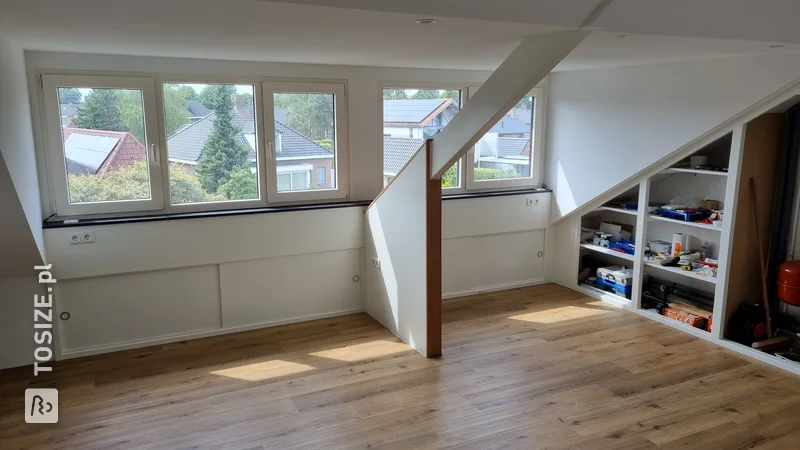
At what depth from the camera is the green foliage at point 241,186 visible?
4.51 m

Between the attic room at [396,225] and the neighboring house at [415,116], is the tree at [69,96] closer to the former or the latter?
the attic room at [396,225]

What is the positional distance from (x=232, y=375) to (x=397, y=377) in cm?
112

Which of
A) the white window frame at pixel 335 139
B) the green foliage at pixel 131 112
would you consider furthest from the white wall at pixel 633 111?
the green foliage at pixel 131 112

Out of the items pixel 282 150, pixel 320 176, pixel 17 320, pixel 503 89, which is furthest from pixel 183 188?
pixel 503 89

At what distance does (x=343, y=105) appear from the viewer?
4766mm

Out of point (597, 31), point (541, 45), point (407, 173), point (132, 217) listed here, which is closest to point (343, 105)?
point (407, 173)

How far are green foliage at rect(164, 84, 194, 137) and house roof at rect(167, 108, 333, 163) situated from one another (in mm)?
47

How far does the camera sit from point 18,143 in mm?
3330

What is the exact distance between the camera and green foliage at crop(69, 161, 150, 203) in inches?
160

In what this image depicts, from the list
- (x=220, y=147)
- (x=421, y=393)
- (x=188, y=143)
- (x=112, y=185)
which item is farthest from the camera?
(x=220, y=147)

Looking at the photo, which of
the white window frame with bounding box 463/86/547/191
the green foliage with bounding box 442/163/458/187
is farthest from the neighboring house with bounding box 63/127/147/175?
the white window frame with bounding box 463/86/547/191

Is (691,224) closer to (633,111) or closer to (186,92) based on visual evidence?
(633,111)

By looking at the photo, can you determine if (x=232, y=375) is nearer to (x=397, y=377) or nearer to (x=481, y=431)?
(x=397, y=377)

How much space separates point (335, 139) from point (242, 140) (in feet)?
2.55
